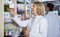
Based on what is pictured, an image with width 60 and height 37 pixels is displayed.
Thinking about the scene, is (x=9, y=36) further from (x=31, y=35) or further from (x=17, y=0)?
(x=17, y=0)

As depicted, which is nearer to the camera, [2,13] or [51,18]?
[2,13]

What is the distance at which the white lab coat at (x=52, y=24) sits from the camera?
1.76 m

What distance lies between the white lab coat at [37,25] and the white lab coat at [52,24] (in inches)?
2.2

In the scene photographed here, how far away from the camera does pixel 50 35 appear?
5.80ft

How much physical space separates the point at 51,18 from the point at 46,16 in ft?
0.22

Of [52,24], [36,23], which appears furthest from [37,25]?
[52,24]

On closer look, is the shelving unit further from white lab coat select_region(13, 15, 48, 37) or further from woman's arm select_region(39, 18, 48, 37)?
woman's arm select_region(39, 18, 48, 37)

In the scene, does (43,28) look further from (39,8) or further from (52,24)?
(39,8)

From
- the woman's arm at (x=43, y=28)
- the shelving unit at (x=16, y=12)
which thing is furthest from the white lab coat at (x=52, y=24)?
the shelving unit at (x=16, y=12)

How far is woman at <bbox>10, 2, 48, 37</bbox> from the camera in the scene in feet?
5.62

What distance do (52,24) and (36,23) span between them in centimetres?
19

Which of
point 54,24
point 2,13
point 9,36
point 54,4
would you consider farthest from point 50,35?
point 2,13

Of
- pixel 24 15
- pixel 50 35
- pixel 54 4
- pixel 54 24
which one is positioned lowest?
pixel 50 35

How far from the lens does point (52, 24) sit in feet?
5.80
